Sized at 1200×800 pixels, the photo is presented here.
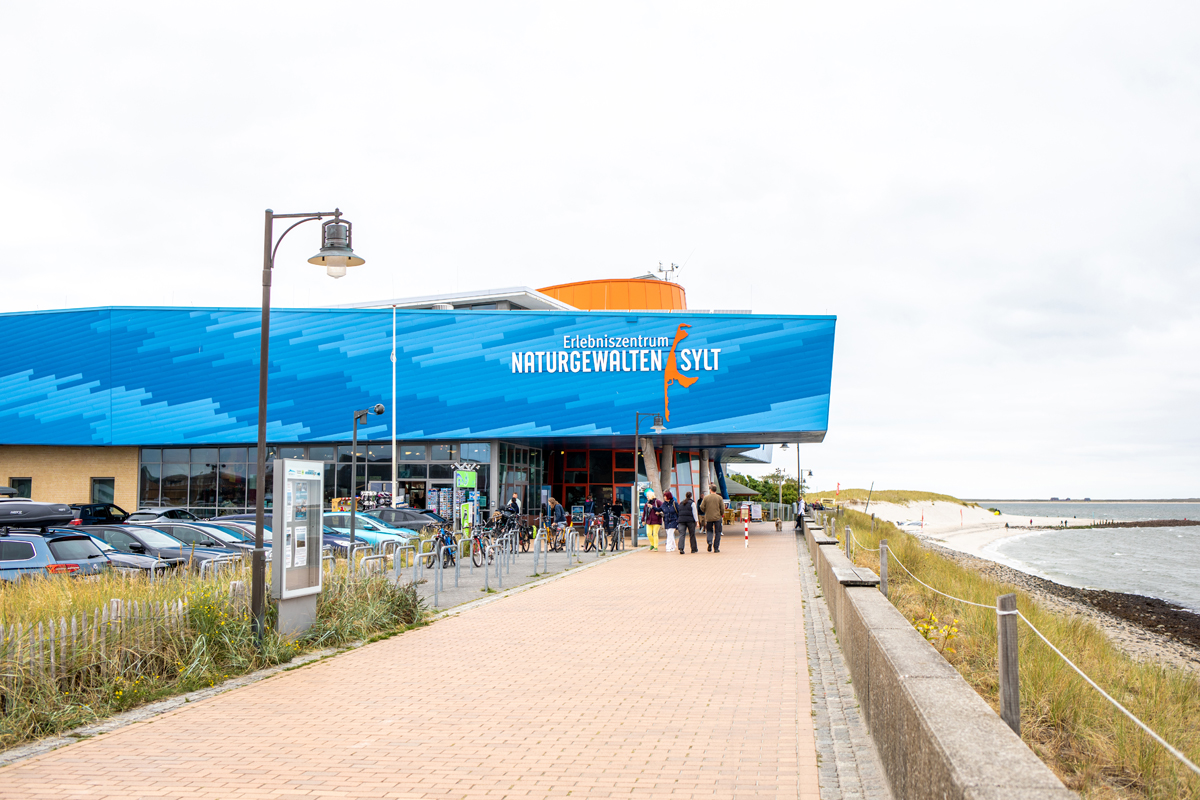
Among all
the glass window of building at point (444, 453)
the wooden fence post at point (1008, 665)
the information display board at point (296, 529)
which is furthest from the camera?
the glass window of building at point (444, 453)

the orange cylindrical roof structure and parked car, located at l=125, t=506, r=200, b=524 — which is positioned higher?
the orange cylindrical roof structure

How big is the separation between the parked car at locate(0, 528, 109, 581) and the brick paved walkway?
595 cm

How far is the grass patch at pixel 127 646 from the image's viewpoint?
7426 millimetres

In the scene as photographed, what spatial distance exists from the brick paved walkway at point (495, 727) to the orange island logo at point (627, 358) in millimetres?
30973

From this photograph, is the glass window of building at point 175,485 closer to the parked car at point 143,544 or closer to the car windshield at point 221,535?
the car windshield at point 221,535

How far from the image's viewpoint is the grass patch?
743 centimetres

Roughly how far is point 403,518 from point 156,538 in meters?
12.3

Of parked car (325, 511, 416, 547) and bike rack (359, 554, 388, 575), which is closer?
bike rack (359, 554, 388, 575)

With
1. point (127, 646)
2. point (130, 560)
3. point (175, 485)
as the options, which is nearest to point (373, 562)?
point (130, 560)

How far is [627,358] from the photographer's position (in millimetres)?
43688

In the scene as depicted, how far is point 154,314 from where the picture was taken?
4612 centimetres

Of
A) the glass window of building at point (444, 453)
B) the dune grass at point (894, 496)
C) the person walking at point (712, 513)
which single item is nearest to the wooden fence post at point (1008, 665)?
the person walking at point (712, 513)

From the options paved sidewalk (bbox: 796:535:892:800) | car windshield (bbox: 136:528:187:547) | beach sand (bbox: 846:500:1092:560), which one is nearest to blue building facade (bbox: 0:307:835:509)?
car windshield (bbox: 136:528:187:547)

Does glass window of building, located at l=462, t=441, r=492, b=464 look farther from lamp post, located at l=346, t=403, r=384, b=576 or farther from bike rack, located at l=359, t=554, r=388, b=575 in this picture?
bike rack, located at l=359, t=554, r=388, b=575
